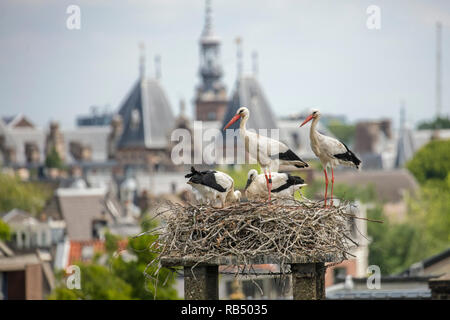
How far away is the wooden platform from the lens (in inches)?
566

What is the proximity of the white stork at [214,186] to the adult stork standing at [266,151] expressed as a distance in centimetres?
47

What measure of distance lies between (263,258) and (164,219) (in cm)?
219

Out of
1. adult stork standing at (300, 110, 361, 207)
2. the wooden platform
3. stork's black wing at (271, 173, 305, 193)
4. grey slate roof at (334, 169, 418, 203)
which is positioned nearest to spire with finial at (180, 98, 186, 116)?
grey slate roof at (334, 169, 418, 203)

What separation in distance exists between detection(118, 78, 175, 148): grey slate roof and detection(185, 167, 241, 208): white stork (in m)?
142

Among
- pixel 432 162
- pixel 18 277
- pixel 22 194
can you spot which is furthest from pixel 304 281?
pixel 432 162

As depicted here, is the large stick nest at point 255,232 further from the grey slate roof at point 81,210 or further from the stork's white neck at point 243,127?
the grey slate roof at point 81,210

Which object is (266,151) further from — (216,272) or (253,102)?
(253,102)

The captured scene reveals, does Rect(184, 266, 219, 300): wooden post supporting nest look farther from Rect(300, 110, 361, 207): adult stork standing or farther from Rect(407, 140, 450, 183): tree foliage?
Rect(407, 140, 450, 183): tree foliage

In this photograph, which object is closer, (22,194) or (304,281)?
(304,281)

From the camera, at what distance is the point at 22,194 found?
401 ft

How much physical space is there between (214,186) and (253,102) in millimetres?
134221

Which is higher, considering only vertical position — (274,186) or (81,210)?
(274,186)

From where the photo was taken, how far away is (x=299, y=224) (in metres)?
15.2
